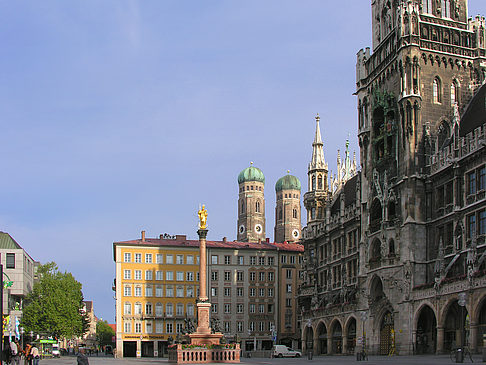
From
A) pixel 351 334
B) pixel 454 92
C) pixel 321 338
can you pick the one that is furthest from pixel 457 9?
pixel 321 338

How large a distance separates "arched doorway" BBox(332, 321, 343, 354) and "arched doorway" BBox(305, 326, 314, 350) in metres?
6.85

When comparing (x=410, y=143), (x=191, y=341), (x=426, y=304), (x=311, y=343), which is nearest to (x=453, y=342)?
(x=426, y=304)

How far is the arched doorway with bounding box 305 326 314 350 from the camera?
83.8m

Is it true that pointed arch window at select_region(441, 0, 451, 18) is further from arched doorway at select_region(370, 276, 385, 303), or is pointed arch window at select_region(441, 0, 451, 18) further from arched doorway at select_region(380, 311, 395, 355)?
arched doorway at select_region(380, 311, 395, 355)

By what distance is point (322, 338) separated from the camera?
265ft

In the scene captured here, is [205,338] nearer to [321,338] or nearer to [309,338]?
[321,338]

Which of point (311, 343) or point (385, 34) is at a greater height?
point (385, 34)

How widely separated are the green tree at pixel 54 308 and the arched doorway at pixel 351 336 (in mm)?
39108

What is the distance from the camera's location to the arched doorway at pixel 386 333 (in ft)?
199

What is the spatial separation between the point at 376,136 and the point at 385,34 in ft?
33.1

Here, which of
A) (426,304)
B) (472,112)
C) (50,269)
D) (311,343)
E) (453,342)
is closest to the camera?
(453,342)

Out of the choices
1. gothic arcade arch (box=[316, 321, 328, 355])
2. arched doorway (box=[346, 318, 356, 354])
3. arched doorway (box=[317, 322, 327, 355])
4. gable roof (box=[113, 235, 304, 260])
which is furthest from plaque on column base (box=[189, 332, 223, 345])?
gable roof (box=[113, 235, 304, 260])

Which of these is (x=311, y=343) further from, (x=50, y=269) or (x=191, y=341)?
(x=50, y=269)

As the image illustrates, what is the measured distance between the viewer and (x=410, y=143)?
5853 centimetres
